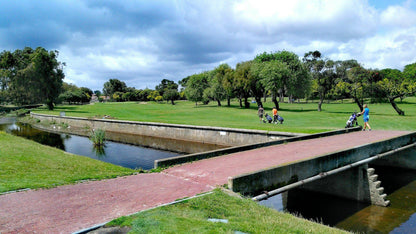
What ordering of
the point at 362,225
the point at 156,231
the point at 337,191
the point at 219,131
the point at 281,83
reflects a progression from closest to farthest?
the point at 156,231
the point at 362,225
the point at 337,191
the point at 219,131
the point at 281,83

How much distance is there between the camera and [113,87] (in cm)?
15112

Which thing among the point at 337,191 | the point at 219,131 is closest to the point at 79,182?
the point at 337,191

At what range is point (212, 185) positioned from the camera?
8.14 m

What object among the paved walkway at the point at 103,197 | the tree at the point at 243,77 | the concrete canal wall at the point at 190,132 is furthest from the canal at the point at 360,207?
the tree at the point at 243,77

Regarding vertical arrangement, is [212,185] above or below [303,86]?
below

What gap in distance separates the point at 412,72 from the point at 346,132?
2754 centimetres

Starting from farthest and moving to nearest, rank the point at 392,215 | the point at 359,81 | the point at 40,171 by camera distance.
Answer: the point at 359,81 → the point at 392,215 → the point at 40,171

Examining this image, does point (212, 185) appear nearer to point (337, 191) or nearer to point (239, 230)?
point (239, 230)

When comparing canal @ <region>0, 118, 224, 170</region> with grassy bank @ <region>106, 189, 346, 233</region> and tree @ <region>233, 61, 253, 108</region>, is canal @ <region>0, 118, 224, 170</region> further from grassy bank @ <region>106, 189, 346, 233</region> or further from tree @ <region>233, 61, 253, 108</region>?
tree @ <region>233, 61, 253, 108</region>

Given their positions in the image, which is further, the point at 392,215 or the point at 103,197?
the point at 392,215

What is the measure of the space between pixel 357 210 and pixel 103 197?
10.2 m

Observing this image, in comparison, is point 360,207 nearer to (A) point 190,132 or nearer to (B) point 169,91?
(A) point 190,132

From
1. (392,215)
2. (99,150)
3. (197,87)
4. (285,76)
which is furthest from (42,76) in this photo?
(392,215)

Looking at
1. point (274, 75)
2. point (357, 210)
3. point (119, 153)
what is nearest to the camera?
point (357, 210)
